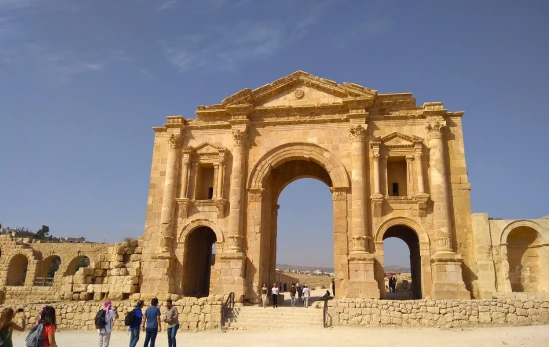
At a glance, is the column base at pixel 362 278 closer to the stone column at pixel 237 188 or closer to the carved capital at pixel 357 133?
the stone column at pixel 237 188

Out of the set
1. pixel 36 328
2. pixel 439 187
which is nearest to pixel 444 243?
pixel 439 187

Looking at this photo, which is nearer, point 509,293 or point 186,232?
point 509,293

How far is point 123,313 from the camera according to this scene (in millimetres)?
15055

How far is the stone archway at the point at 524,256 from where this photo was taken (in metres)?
15.8

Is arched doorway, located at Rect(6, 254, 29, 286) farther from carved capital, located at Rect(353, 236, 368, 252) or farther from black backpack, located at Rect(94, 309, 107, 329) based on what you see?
black backpack, located at Rect(94, 309, 107, 329)

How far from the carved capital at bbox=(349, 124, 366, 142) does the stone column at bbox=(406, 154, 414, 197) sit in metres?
2.13

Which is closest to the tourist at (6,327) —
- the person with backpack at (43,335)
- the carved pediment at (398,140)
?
the person with backpack at (43,335)

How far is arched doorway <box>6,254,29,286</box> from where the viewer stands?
3256 centimetres

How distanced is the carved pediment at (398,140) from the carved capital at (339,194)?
277 cm

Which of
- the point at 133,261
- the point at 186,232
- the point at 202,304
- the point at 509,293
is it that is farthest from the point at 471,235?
the point at 133,261

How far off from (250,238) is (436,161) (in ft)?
27.8

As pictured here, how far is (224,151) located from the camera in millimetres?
19203

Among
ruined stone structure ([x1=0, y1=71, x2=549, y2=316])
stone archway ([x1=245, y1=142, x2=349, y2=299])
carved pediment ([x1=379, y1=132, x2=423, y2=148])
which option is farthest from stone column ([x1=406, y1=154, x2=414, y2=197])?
stone archway ([x1=245, y1=142, x2=349, y2=299])

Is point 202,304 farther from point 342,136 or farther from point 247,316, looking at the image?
point 342,136
